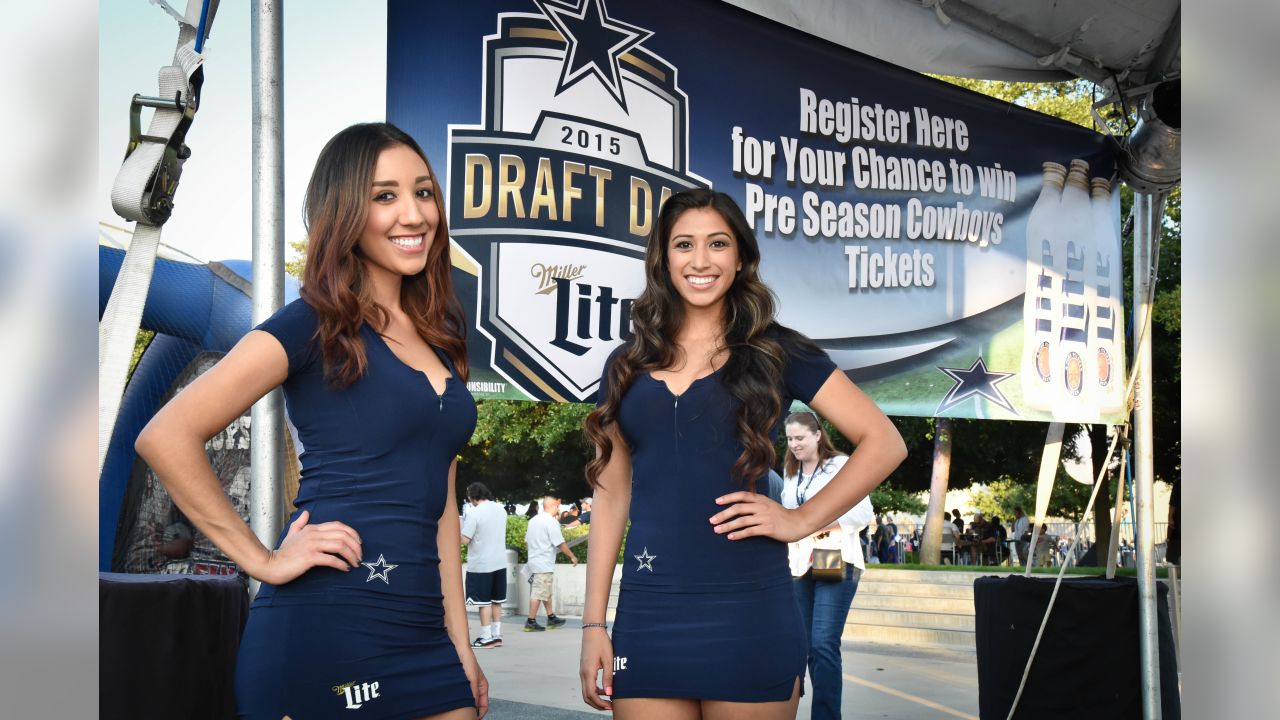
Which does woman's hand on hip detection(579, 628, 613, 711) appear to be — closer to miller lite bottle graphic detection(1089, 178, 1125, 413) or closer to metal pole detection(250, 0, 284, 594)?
metal pole detection(250, 0, 284, 594)

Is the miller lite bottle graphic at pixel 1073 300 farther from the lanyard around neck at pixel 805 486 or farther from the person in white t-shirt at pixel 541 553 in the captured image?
the person in white t-shirt at pixel 541 553

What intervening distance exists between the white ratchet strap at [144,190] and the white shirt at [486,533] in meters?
8.70

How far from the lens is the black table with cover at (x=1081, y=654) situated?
17.3 ft

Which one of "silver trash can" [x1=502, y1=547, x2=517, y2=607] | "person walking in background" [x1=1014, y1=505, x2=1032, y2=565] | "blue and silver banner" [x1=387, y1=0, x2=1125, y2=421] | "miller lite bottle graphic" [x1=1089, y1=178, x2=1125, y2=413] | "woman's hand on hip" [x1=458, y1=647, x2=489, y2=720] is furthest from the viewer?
"person walking in background" [x1=1014, y1=505, x2=1032, y2=565]

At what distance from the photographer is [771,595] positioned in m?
2.58

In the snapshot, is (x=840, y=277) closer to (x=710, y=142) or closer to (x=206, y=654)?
(x=710, y=142)

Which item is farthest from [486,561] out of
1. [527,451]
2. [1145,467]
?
[527,451]

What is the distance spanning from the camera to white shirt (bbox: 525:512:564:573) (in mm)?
13016

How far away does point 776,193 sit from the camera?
528cm

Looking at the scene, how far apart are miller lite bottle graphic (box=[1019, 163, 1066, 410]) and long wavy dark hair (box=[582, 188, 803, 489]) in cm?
358

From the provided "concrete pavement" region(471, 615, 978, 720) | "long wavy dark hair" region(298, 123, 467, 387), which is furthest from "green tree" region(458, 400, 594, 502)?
"long wavy dark hair" region(298, 123, 467, 387)

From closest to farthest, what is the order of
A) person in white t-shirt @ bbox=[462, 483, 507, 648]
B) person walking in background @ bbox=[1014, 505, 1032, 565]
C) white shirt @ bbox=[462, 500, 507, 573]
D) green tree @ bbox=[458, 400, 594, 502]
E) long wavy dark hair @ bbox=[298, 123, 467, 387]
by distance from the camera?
long wavy dark hair @ bbox=[298, 123, 467, 387]
person in white t-shirt @ bbox=[462, 483, 507, 648]
white shirt @ bbox=[462, 500, 507, 573]
green tree @ bbox=[458, 400, 594, 502]
person walking in background @ bbox=[1014, 505, 1032, 565]
